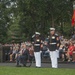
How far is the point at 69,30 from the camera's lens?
5109 centimetres

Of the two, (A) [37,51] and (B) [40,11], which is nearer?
(A) [37,51]

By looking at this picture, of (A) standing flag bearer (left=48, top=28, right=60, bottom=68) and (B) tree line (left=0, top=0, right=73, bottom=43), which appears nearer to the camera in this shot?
(A) standing flag bearer (left=48, top=28, right=60, bottom=68)

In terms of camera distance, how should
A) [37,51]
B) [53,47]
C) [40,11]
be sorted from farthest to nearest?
[40,11] → [37,51] → [53,47]

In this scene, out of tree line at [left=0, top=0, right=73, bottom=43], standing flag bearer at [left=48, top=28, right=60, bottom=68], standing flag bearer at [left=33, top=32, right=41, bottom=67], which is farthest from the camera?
tree line at [left=0, top=0, right=73, bottom=43]

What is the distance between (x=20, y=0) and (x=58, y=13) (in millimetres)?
4123

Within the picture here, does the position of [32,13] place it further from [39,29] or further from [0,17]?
[0,17]

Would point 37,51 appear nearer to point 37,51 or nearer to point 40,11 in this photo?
point 37,51

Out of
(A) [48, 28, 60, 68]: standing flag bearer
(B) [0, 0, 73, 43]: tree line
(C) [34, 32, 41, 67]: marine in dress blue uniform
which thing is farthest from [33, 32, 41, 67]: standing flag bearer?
(B) [0, 0, 73, 43]: tree line

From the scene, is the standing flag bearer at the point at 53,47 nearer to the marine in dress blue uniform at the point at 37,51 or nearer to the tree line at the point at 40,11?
the marine in dress blue uniform at the point at 37,51

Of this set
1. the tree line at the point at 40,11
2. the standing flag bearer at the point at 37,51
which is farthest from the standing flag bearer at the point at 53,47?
the tree line at the point at 40,11

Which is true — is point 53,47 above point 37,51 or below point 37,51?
above

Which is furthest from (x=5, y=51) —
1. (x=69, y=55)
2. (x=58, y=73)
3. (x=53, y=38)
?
(x=58, y=73)

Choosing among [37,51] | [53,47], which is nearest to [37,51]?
[37,51]

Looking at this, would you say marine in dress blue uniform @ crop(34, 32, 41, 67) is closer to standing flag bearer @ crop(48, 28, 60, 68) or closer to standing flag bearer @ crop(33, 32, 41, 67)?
standing flag bearer @ crop(33, 32, 41, 67)
